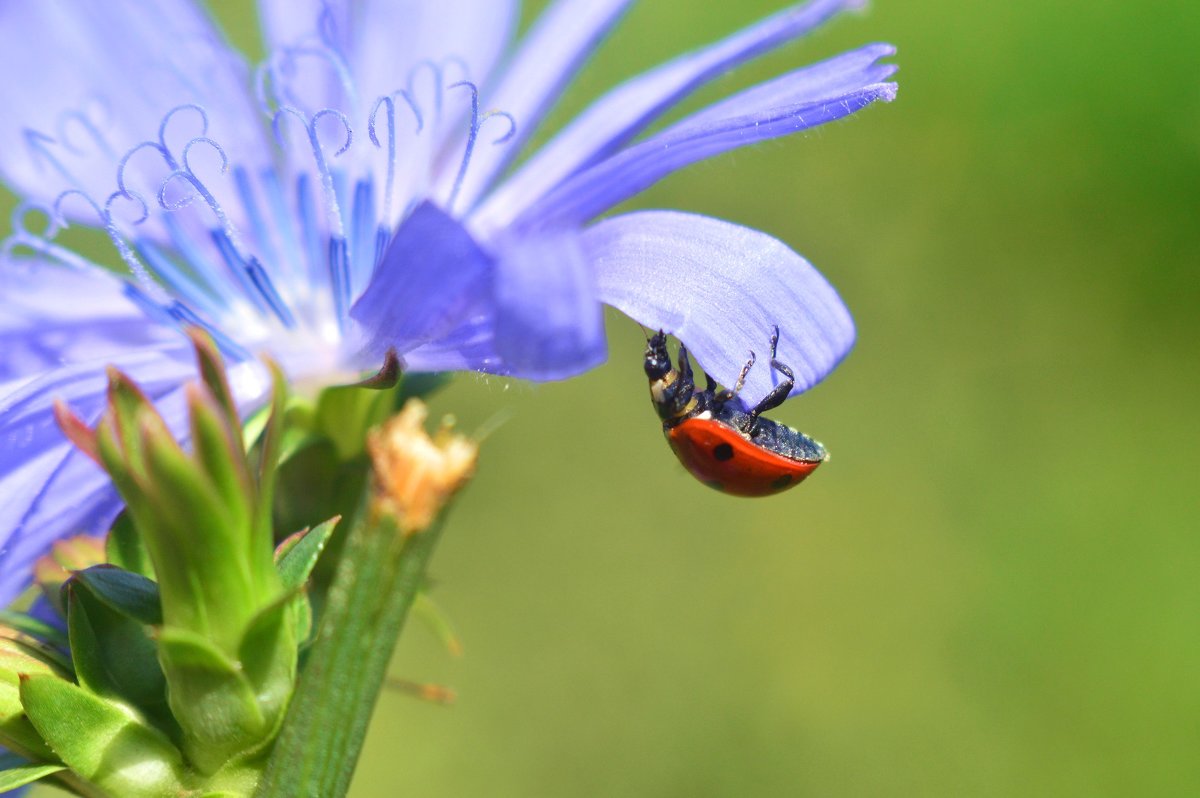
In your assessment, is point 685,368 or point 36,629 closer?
point 36,629

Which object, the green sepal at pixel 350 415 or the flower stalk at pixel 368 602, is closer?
the flower stalk at pixel 368 602

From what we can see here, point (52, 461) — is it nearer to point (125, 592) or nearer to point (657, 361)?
point (125, 592)

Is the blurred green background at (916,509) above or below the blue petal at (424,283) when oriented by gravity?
above

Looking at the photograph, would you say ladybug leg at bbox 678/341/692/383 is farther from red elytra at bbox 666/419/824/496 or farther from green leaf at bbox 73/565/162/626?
green leaf at bbox 73/565/162/626

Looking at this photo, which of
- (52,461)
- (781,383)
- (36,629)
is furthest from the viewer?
(52,461)

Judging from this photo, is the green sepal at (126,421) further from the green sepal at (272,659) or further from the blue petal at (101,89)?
the blue petal at (101,89)

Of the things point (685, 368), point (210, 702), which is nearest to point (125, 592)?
point (210, 702)

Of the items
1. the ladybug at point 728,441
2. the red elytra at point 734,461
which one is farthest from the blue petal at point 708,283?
the red elytra at point 734,461
